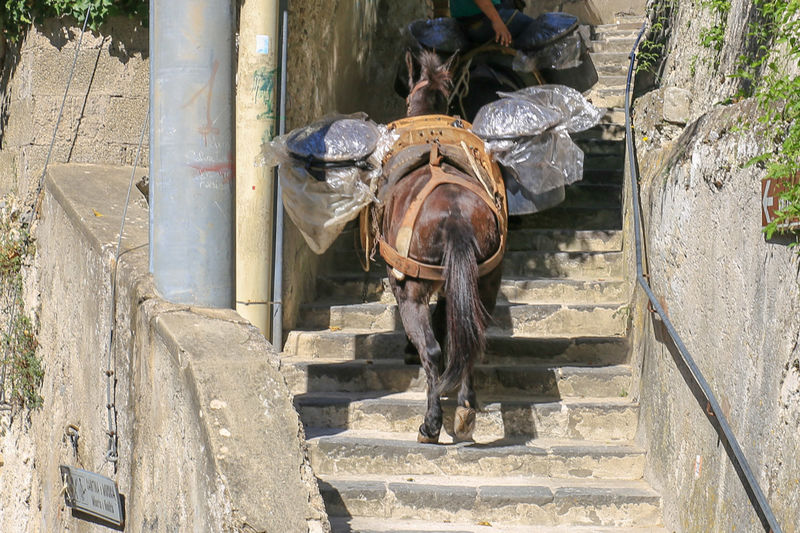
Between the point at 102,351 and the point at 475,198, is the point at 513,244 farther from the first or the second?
the point at 102,351

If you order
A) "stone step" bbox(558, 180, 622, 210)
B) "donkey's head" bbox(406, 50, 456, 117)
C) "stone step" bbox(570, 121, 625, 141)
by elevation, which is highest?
"donkey's head" bbox(406, 50, 456, 117)

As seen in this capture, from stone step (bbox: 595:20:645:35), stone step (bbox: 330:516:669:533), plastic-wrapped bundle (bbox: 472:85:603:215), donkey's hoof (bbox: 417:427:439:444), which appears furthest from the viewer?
stone step (bbox: 595:20:645:35)

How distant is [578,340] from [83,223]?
3248mm

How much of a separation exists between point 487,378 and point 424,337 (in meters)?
1.05

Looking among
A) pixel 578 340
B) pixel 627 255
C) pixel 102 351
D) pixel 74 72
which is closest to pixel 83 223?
pixel 102 351

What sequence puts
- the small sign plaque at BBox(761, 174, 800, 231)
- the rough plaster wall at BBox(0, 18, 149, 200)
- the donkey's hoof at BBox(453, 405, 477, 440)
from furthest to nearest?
the rough plaster wall at BBox(0, 18, 149, 200) → the donkey's hoof at BBox(453, 405, 477, 440) → the small sign plaque at BBox(761, 174, 800, 231)

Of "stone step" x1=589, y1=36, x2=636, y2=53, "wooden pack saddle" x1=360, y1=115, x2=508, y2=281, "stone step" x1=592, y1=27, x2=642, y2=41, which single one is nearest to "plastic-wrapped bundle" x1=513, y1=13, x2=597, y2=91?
"wooden pack saddle" x1=360, y1=115, x2=508, y2=281

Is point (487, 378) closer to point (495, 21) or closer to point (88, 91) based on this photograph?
point (495, 21)

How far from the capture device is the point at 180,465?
4.40 meters

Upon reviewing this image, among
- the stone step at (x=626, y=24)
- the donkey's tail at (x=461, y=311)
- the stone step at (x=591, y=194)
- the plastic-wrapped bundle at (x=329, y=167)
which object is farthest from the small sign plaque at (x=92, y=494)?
the stone step at (x=626, y=24)

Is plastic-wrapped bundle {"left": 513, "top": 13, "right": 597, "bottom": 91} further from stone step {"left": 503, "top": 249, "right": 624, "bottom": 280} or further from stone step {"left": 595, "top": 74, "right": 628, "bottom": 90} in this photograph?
stone step {"left": 595, "top": 74, "right": 628, "bottom": 90}

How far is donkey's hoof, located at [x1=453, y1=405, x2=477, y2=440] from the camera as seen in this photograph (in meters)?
5.89

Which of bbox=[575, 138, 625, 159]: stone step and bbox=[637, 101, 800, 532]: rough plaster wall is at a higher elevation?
bbox=[575, 138, 625, 159]: stone step

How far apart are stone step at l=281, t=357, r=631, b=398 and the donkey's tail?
3.30 feet
